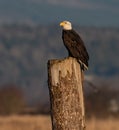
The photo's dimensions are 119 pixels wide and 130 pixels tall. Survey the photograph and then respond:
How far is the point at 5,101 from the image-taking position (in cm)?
4425

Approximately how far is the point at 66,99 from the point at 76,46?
2.54 metres

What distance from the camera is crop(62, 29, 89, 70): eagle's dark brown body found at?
918 centimetres

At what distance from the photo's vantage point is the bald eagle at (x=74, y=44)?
30.3 ft

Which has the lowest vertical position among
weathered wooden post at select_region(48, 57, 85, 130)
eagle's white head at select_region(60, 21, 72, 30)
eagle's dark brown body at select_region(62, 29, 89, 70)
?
weathered wooden post at select_region(48, 57, 85, 130)

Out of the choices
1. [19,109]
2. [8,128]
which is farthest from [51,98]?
[19,109]

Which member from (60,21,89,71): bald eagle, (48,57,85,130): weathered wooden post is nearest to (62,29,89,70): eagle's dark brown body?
(60,21,89,71): bald eagle

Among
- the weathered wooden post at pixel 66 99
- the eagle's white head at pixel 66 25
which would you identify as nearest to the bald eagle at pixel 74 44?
the eagle's white head at pixel 66 25

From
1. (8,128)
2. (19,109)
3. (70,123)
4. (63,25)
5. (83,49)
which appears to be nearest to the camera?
(70,123)

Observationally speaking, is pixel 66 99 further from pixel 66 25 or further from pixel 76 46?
pixel 66 25

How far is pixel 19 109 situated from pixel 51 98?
118 feet

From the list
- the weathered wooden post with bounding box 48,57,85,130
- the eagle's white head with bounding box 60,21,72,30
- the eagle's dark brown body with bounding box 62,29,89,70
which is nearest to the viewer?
the weathered wooden post with bounding box 48,57,85,130

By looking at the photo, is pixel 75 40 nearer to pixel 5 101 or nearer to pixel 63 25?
pixel 63 25

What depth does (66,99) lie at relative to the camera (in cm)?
753

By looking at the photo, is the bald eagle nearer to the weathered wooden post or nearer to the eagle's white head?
the eagle's white head
